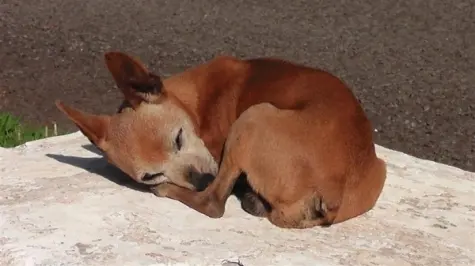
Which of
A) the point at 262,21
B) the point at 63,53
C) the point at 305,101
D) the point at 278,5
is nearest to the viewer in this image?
the point at 305,101

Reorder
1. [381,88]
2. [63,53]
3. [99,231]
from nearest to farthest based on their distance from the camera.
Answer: [99,231] < [381,88] < [63,53]

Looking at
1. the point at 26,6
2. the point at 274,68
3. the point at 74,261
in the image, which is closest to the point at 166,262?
the point at 74,261

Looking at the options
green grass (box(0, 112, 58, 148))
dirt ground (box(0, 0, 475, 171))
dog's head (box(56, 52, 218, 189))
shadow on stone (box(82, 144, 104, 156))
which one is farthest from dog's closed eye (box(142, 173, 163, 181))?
dirt ground (box(0, 0, 475, 171))

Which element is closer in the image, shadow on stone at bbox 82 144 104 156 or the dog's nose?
the dog's nose

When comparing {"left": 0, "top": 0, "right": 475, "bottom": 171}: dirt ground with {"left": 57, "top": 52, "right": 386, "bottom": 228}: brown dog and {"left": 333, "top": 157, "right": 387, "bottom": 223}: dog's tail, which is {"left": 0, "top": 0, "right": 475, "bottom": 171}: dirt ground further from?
{"left": 57, "top": 52, "right": 386, "bottom": 228}: brown dog

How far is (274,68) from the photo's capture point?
567 centimetres

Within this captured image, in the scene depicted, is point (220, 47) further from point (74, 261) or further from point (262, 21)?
point (74, 261)

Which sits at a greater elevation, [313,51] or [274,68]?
[274,68]

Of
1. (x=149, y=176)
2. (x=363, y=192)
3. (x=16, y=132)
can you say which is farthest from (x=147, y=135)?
(x=16, y=132)

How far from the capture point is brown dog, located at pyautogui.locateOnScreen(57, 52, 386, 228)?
490cm

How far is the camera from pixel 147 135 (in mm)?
5355

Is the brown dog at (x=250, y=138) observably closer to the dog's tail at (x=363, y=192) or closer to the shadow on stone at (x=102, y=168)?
the dog's tail at (x=363, y=192)

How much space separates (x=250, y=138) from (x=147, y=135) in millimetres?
713

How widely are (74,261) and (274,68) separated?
1882 mm
